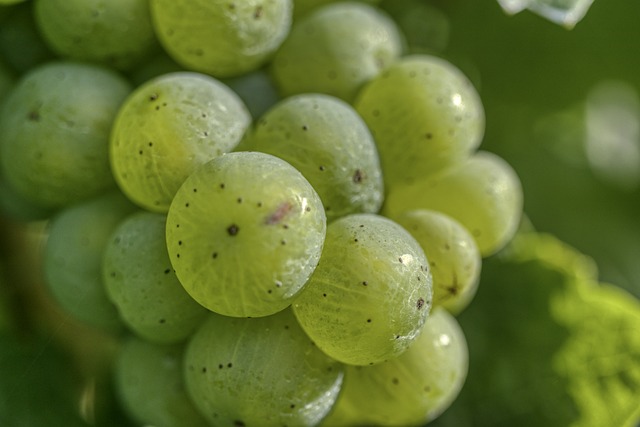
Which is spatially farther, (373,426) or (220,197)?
(373,426)

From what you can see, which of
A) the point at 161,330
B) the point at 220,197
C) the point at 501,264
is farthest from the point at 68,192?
the point at 501,264

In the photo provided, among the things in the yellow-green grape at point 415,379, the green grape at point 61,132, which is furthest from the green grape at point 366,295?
the green grape at point 61,132

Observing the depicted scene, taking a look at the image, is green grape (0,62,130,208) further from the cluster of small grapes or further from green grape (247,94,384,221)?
green grape (247,94,384,221)

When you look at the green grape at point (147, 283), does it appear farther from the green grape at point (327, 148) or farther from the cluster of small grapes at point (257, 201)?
the green grape at point (327, 148)

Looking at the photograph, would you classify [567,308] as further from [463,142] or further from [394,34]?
[394,34]

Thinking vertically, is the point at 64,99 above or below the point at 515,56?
above

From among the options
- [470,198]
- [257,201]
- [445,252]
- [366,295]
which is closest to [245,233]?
[257,201]

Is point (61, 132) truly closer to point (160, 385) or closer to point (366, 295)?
point (160, 385)
